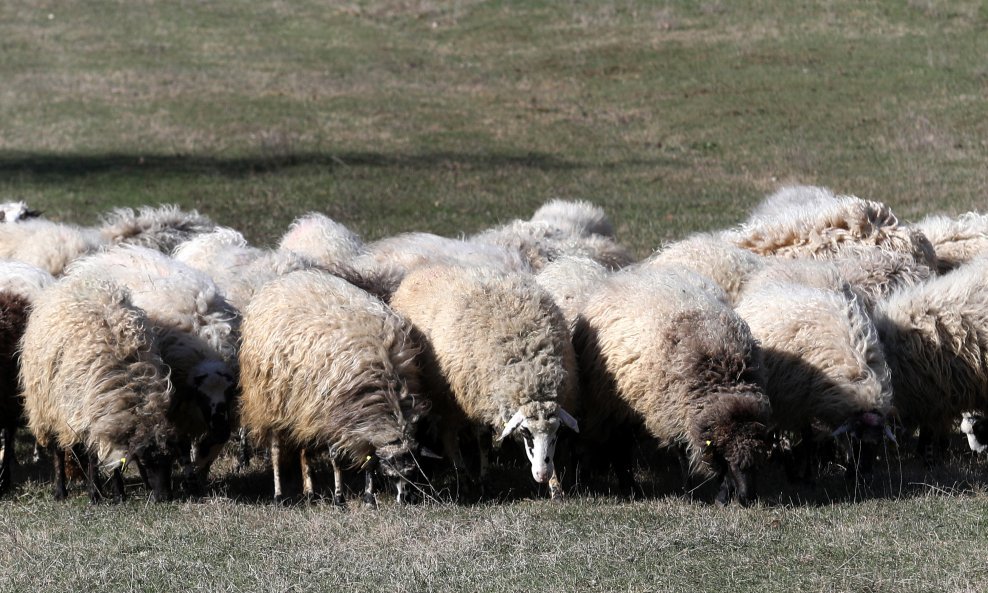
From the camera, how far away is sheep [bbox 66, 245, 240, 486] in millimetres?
9289

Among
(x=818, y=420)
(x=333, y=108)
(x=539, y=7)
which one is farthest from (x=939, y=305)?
(x=539, y=7)


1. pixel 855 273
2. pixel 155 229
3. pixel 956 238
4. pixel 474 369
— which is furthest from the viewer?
pixel 155 229

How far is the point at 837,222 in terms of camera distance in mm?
12414

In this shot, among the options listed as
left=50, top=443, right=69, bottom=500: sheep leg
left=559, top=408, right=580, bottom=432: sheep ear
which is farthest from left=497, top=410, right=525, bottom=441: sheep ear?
left=50, top=443, right=69, bottom=500: sheep leg

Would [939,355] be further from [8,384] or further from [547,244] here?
[8,384]

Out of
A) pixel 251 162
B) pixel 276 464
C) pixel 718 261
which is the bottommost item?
pixel 251 162

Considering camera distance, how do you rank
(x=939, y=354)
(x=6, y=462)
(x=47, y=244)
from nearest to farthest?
(x=6, y=462) < (x=939, y=354) < (x=47, y=244)

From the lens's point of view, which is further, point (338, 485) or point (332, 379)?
point (338, 485)

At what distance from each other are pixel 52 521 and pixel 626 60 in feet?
97.0

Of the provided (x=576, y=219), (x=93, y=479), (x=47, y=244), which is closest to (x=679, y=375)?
(x=93, y=479)

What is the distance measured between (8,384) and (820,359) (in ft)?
21.5

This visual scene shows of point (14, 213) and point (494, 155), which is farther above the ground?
point (14, 213)

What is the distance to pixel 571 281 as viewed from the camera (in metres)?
10.8

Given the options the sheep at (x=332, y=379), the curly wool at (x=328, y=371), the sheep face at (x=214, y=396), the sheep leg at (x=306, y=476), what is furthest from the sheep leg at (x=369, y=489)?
the sheep face at (x=214, y=396)
